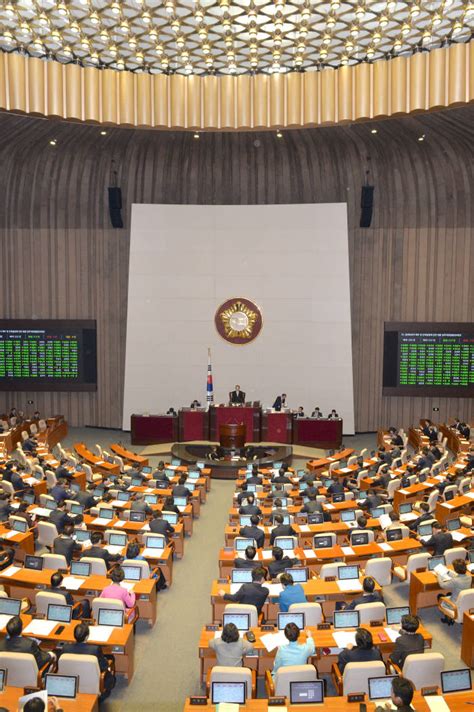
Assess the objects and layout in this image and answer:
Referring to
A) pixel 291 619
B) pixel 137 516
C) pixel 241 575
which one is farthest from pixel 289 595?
A: pixel 137 516

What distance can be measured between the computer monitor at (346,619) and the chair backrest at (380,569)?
1895 millimetres

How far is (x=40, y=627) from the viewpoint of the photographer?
7.62m

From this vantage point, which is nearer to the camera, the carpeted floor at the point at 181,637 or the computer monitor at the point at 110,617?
the carpeted floor at the point at 181,637

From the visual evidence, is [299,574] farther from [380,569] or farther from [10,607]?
[10,607]

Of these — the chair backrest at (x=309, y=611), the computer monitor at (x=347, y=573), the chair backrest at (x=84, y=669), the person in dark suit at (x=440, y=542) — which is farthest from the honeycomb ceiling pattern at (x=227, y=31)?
the chair backrest at (x=84, y=669)

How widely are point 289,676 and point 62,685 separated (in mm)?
2256

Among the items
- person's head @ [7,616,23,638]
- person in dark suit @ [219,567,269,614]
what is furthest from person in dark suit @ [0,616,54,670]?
person in dark suit @ [219,567,269,614]

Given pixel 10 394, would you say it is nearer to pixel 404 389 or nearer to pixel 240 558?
pixel 404 389

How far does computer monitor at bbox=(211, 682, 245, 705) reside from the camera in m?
6.09

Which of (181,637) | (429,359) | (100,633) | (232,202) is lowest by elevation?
(181,637)

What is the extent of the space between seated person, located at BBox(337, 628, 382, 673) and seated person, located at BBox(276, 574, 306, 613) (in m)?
1.33

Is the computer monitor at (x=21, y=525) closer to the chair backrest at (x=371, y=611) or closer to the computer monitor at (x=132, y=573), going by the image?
the computer monitor at (x=132, y=573)

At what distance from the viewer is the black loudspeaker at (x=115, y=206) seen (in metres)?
22.6

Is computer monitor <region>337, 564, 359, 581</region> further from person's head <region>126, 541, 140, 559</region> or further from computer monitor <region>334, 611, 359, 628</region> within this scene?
person's head <region>126, 541, 140, 559</region>
